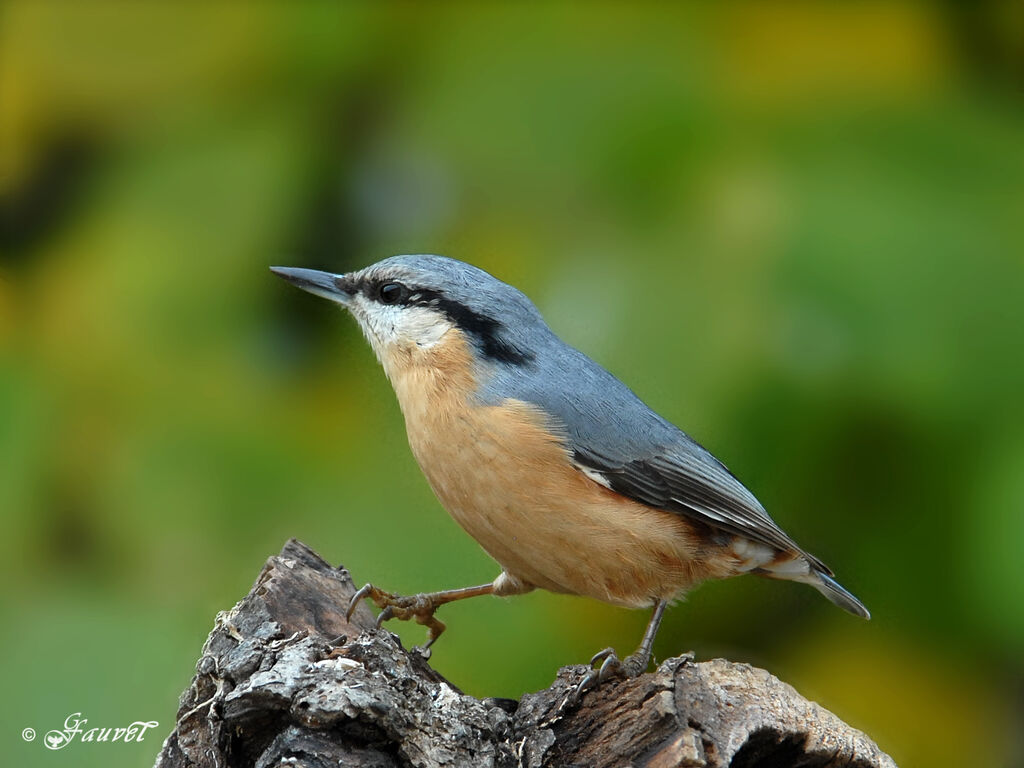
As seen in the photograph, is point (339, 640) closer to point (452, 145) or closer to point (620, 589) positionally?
point (620, 589)

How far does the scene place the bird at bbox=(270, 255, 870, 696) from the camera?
9.21 feet

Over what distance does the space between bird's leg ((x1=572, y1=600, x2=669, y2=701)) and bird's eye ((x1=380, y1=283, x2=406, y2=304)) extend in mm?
1039

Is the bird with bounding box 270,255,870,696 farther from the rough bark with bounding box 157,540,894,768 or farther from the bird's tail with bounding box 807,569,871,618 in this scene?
the rough bark with bounding box 157,540,894,768

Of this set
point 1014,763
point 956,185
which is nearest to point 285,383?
point 956,185

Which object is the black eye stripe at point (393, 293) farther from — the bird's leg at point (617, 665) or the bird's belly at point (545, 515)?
the bird's leg at point (617, 665)

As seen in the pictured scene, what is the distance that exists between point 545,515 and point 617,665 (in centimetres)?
51

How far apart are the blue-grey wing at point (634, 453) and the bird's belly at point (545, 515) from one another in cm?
4

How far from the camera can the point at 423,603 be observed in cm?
292

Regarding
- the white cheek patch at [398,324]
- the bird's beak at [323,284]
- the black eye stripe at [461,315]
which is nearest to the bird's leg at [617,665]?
the black eye stripe at [461,315]

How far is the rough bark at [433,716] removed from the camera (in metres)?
2.05

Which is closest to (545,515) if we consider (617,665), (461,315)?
(617,665)

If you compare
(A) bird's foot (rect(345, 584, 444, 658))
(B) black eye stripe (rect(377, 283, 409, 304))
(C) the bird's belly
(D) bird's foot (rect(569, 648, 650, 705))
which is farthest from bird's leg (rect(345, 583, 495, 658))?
(B) black eye stripe (rect(377, 283, 409, 304))

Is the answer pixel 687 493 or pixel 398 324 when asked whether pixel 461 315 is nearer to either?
pixel 398 324

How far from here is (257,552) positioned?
118 inches
